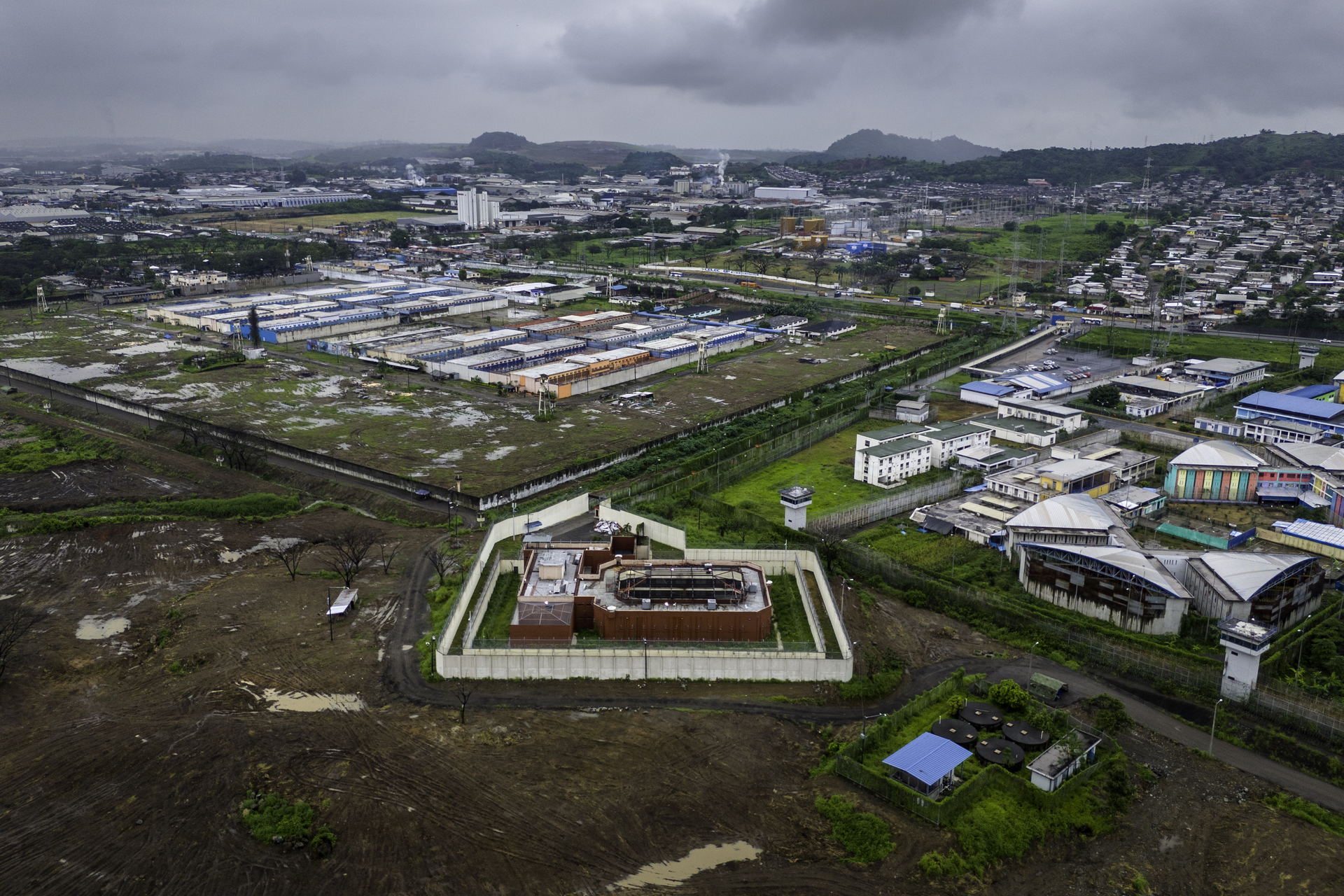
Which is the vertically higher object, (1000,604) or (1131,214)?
(1131,214)

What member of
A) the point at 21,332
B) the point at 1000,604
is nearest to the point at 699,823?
the point at 1000,604

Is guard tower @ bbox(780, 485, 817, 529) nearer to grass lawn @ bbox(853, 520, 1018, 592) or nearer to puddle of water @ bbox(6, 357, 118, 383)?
grass lawn @ bbox(853, 520, 1018, 592)

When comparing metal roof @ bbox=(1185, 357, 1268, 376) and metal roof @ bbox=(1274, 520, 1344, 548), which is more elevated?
metal roof @ bbox=(1185, 357, 1268, 376)

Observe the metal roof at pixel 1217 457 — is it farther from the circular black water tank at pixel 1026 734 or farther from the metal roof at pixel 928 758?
the metal roof at pixel 928 758

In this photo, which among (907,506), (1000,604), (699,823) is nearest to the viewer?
(699,823)

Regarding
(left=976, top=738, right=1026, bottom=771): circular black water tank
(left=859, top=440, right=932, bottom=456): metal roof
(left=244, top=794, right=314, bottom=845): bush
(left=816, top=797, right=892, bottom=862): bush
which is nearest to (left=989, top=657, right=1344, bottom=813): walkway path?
(left=976, top=738, right=1026, bottom=771): circular black water tank

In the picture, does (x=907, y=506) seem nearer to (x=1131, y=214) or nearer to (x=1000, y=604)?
(x=1000, y=604)
